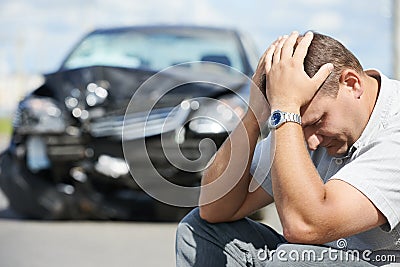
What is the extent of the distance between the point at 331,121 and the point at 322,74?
15cm

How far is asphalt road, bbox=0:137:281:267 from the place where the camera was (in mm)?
5676

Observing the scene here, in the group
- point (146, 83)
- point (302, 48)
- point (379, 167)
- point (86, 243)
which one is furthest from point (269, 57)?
point (86, 243)

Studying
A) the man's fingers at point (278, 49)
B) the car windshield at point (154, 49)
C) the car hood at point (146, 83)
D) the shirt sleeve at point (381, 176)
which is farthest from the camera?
the car windshield at point (154, 49)

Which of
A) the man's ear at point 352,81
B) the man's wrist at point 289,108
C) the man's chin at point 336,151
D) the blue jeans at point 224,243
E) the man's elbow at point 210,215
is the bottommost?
the blue jeans at point 224,243

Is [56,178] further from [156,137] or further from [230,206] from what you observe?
[230,206]

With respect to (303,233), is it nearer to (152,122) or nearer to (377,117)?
(377,117)

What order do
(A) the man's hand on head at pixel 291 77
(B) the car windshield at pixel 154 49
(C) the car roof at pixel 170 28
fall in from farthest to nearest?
(C) the car roof at pixel 170 28 → (B) the car windshield at pixel 154 49 → (A) the man's hand on head at pixel 291 77

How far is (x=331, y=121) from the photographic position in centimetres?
257

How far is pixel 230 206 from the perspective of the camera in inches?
118

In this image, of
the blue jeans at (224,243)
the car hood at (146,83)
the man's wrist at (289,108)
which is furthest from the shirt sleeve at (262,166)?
the car hood at (146,83)

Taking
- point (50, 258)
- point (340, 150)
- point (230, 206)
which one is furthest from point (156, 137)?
point (340, 150)

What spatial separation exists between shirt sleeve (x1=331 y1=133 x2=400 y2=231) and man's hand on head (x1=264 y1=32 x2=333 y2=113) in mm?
262

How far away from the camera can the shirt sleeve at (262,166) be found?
2922 millimetres

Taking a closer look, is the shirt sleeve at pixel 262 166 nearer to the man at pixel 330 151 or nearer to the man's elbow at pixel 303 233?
the man at pixel 330 151
